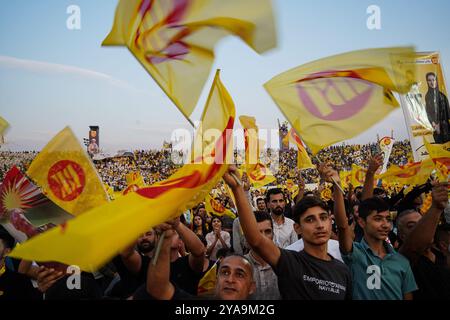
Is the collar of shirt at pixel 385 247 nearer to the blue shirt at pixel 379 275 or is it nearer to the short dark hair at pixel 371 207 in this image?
the blue shirt at pixel 379 275

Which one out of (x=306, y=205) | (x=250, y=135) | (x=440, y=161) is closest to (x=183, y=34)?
(x=306, y=205)

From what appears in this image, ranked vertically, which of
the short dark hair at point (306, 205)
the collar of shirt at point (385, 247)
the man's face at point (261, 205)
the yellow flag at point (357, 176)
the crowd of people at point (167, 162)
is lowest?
the crowd of people at point (167, 162)

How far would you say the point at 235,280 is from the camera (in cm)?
262

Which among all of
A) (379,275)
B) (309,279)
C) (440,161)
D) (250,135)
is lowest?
(379,275)

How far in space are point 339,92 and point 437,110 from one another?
4182mm

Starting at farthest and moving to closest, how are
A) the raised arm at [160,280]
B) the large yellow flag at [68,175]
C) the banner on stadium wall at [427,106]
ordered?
the banner on stadium wall at [427,106] → the large yellow flag at [68,175] → the raised arm at [160,280]

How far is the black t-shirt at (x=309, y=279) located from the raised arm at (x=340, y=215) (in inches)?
17.1

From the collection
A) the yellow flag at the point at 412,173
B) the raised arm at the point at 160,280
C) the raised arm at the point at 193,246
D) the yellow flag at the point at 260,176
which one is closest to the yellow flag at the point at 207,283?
the raised arm at the point at 193,246

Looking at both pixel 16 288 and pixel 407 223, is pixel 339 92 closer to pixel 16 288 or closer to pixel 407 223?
pixel 407 223

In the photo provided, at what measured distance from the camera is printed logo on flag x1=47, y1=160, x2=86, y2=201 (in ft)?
12.5

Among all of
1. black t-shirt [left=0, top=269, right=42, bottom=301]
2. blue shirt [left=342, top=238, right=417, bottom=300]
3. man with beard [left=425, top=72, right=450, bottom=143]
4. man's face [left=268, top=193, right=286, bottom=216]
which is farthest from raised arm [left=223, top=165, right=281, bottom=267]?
man with beard [left=425, top=72, right=450, bottom=143]

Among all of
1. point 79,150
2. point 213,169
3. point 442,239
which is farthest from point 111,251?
point 442,239

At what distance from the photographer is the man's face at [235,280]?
2564 mm

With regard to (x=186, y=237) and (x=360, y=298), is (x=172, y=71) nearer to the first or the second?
(x=186, y=237)
